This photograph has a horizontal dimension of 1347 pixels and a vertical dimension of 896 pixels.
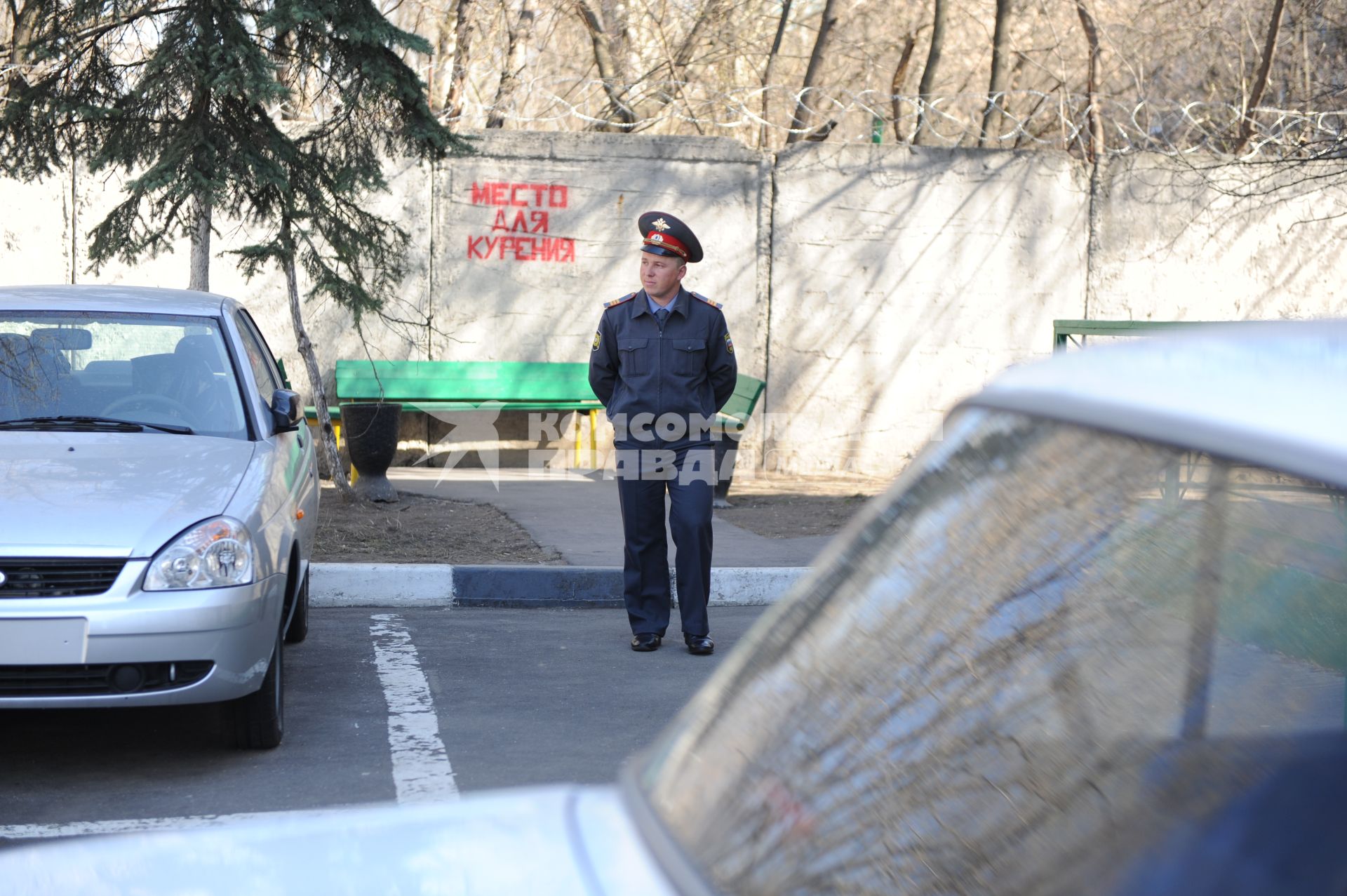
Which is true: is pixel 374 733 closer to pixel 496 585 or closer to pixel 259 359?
pixel 259 359

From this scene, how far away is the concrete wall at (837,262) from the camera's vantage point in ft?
37.8

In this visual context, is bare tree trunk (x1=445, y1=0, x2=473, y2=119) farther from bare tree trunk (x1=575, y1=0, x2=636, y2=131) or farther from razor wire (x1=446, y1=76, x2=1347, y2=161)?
bare tree trunk (x1=575, y1=0, x2=636, y2=131)

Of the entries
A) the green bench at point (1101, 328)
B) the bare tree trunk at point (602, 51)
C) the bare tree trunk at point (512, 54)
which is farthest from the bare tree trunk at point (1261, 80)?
the bare tree trunk at point (512, 54)

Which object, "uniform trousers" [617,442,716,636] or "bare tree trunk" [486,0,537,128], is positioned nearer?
"uniform trousers" [617,442,716,636]

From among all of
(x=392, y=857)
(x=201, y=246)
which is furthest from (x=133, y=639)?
(x=201, y=246)

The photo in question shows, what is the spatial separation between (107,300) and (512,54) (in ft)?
29.5

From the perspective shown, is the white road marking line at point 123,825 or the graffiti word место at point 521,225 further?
the graffiti word место at point 521,225

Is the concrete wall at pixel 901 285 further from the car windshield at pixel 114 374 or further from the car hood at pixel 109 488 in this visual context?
the car hood at pixel 109 488

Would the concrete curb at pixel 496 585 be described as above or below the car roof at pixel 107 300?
below

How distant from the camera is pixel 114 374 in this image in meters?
5.36

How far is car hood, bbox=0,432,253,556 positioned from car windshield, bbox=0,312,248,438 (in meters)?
0.16

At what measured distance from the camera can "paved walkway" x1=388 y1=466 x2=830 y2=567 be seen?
8164 mm

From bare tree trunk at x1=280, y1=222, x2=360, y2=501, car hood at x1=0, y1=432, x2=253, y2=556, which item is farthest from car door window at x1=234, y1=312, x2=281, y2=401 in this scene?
bare tree trunk at x1=280, y1=222, x2=360, y2=501

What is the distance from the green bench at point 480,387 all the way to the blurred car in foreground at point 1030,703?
9.64 metres
